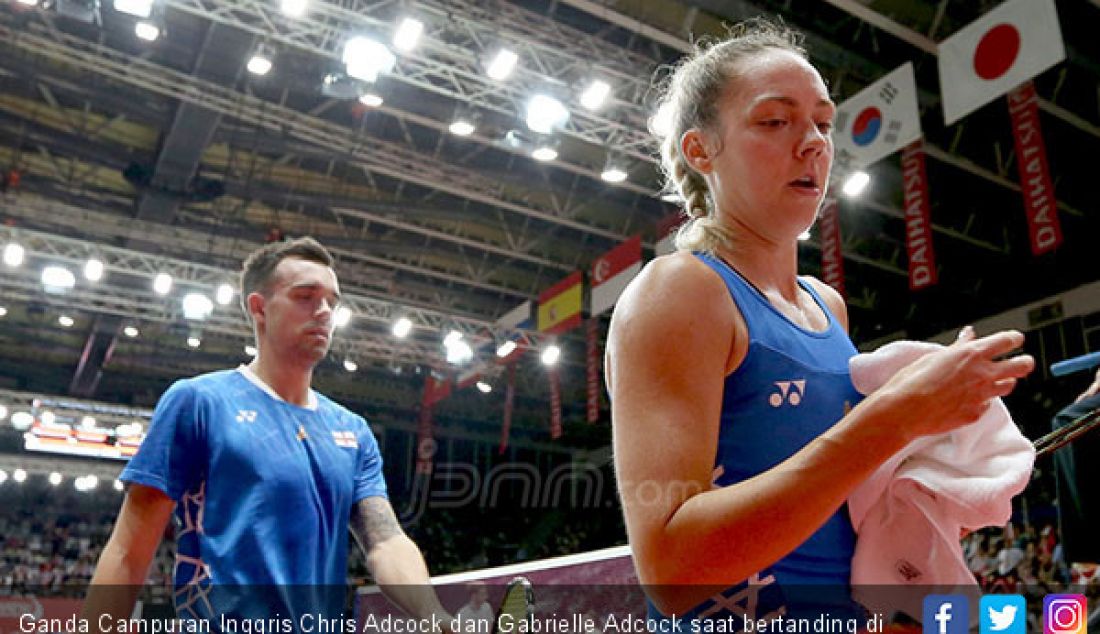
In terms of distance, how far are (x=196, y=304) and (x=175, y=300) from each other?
0.77 m

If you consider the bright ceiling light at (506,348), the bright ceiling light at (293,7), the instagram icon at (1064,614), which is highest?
the bright ceiling light at (293,7)

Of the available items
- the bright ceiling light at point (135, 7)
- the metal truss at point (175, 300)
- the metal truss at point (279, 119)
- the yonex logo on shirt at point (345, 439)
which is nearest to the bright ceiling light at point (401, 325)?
the metal truss at point (175, 300)

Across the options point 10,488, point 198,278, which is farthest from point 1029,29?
point 10,488

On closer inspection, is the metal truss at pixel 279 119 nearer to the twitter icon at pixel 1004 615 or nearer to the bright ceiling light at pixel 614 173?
the bright ceiling light at pixel 614 173

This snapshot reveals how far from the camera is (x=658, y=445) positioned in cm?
99

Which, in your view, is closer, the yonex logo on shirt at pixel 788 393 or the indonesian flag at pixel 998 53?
the yonex logo on shirt at pixel 788 393

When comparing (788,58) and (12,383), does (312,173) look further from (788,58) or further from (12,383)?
(788,58)

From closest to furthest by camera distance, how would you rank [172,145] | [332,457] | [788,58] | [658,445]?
1. [658,445]
2. [788,58]
3. [332,457]
4. [172,145]

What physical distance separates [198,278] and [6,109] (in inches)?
119

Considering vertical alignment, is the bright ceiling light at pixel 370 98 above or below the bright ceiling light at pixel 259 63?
below

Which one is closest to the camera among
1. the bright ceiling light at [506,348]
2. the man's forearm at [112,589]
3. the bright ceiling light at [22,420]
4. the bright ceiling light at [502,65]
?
the man's forearm at [112,589]

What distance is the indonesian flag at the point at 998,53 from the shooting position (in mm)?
6852

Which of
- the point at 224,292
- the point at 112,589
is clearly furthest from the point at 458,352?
the point at 112,589

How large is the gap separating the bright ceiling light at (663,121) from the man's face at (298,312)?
117 cm
